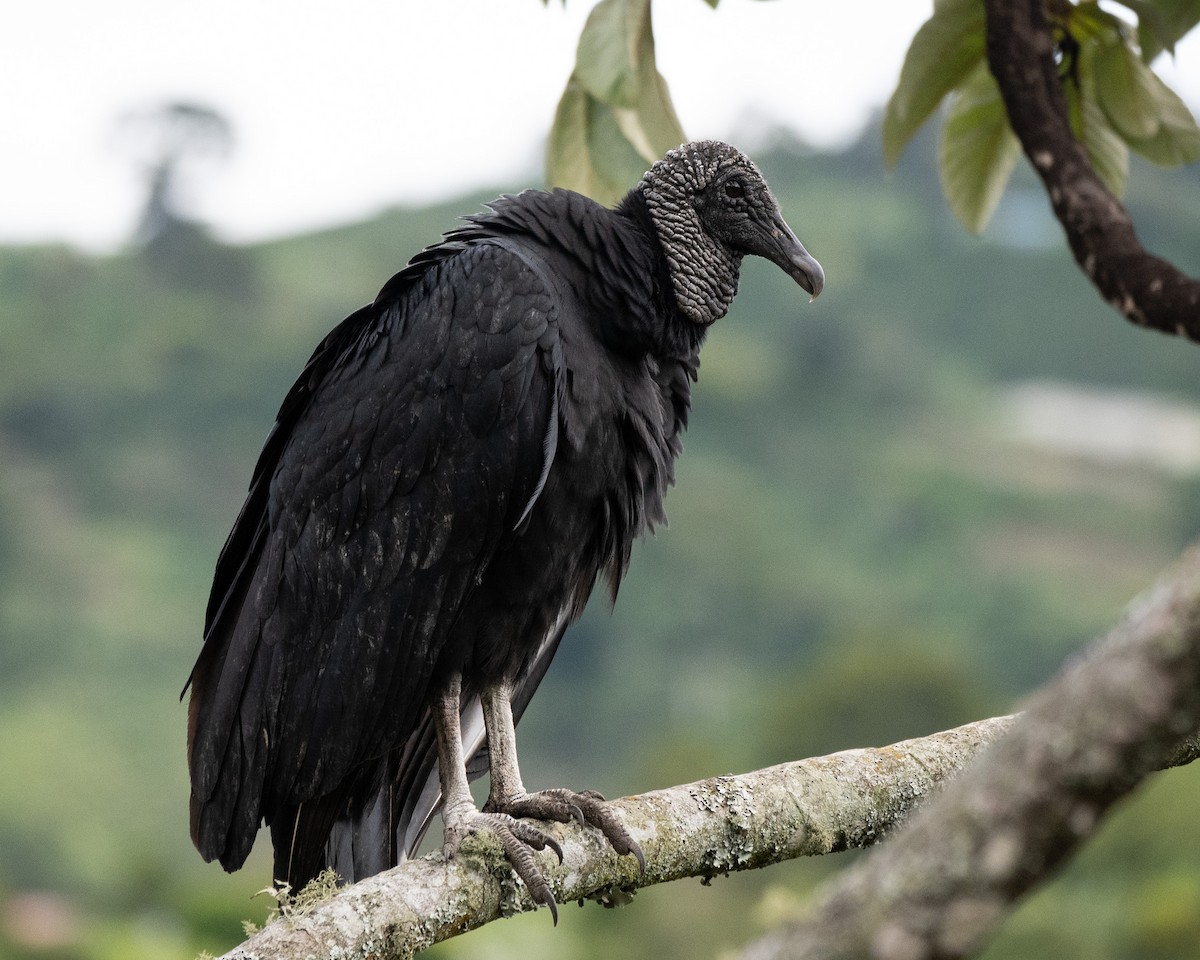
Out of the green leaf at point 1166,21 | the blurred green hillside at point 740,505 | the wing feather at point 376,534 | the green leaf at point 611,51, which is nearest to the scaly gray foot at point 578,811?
the wing feather at point 376,534

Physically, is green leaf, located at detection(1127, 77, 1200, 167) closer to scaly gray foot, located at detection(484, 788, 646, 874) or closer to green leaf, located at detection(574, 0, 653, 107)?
green leaf, located at detection(574, 0, 653, 107)

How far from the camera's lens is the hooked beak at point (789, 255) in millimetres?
3701

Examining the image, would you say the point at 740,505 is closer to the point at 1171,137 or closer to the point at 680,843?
the point at 680,843

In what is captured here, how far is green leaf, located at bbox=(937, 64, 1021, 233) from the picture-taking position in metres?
2.76

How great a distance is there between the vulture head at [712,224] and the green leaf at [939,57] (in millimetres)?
1112

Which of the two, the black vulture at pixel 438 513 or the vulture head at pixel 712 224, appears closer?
the black vulture at pixel 438 513

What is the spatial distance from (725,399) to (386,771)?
210ft

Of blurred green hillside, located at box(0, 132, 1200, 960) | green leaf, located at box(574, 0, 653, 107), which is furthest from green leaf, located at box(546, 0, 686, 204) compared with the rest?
blurred green hillside, located at box(0, 132, 1200, 960)

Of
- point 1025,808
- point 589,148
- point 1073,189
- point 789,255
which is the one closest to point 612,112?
point 589,148

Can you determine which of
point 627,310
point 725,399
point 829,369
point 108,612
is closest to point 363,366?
point 627,310

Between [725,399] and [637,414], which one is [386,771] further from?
[725,399]

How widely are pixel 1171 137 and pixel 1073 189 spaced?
26.1 inches

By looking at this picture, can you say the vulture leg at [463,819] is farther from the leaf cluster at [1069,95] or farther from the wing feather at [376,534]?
the leaf cluster at [1069,95]

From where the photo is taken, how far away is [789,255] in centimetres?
381
